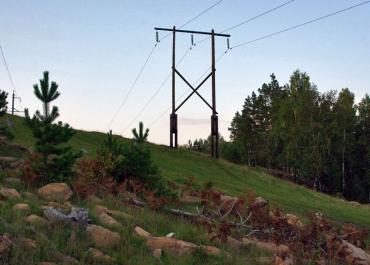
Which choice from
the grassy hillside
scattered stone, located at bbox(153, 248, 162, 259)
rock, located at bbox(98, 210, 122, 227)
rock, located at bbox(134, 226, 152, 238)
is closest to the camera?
scattered stone, located at bbox(153, 248, 162, 259)

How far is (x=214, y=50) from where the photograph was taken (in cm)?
3250

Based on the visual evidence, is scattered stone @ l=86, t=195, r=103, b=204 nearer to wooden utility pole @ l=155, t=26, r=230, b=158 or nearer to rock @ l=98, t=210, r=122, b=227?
rock @ l=98, t=210, r=122, b=227

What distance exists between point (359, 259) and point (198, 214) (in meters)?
2.97

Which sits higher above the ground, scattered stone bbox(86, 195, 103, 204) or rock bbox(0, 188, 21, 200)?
rock bbox(0, 188, 21, 200)

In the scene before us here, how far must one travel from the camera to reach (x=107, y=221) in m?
9.01

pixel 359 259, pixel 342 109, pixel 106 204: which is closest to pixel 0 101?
pixel 106 204

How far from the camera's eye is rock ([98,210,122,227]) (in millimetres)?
8915

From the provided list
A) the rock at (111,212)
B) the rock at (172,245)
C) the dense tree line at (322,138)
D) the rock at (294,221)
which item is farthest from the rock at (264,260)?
the dense tree line at (322,138)

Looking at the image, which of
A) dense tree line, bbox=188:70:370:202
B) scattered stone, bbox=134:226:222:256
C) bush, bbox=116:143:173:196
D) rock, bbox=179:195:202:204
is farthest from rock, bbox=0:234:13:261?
dense tree line, bbox=188:70:370:202

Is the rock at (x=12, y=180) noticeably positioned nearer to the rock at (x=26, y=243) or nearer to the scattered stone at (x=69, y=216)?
the scattered stone at (x=69, y=216)

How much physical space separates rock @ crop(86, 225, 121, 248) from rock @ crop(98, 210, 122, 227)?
59 cm

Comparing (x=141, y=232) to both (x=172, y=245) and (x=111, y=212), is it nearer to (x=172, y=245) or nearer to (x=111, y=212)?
(x=172, y=245)

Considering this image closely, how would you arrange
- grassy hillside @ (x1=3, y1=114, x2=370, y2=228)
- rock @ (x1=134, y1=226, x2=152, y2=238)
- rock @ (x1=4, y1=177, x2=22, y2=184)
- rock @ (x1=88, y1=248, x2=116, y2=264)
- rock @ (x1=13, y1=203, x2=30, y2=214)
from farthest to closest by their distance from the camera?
grassy hillside @ (x1=3, y1=114, x2=370, y2=228), rock @ (x1=4, y1=177, x2=22, y2=184), rock @ (x1=134, y1=226, x2=152, y2=238), rock @ (x1=13, y1=203, x2=30, y2=214), rock @ (x1=88, y1=248, x2=116, y2=264)

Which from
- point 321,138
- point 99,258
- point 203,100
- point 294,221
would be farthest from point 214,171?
point 321,138
